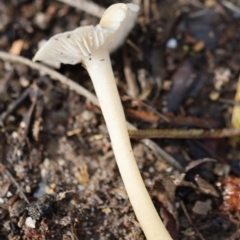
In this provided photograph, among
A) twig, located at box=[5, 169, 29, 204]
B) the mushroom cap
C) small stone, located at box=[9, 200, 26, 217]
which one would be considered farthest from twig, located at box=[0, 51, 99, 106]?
small stone, located at box=[9, 200, 26, 217]

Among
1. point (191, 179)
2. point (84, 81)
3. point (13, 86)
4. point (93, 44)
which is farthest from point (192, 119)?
point (13, 86)

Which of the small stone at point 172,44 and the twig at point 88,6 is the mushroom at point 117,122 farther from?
the small stone at point 172,44

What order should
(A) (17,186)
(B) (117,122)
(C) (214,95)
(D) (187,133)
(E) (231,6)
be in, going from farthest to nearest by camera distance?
(E) (231,6)
(C) (214,95)
(D) (187,133)
(A) (17,186)
(B) (117,122)

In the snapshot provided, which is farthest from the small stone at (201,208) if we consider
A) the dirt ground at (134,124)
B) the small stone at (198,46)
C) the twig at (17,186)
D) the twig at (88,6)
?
the twig at (88,6)

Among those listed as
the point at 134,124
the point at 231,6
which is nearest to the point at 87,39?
the point at 134,124

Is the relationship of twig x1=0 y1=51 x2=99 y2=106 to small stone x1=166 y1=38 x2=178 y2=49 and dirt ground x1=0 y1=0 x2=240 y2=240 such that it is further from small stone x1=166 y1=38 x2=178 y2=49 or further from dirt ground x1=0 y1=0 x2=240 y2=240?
small stone x1=166 y1=38 x2=178 y2=49

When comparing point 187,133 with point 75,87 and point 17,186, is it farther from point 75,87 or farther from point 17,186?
point 17,186
